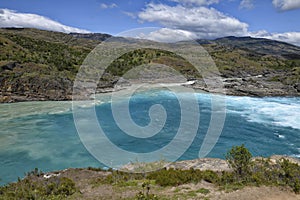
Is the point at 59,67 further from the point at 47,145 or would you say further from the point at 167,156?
the point at 167,156

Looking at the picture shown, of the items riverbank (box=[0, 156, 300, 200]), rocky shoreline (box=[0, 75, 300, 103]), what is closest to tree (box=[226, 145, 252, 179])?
riverbank (box=[0, 156, 300, 200])

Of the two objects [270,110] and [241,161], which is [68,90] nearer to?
[270,110]

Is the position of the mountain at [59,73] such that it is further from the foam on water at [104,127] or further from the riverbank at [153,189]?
the riverbank at [153,189]

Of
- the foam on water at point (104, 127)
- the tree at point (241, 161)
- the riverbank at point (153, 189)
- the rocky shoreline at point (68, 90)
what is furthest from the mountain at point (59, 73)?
the tree at point (241, 161)

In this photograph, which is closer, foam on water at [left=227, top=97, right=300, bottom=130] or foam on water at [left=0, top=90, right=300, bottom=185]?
foam on water at [left=0, top=90, right=300, bottom=185]

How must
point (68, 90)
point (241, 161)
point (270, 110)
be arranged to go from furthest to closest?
point (68, 90) < point (270, 110) < point (241, 161)

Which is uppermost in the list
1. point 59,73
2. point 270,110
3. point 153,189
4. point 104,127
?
point 59,73

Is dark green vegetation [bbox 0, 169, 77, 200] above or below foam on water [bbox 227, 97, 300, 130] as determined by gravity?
below

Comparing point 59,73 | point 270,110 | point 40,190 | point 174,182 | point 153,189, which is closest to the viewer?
point 40,190

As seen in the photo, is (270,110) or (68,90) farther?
(68,90)

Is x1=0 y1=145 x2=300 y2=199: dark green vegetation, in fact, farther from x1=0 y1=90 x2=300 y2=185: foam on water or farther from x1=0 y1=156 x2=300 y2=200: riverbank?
x1=0 y1=90 x2=300 y2=185: foam on water

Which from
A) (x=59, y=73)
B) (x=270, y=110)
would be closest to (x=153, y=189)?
(x=270, y=110)

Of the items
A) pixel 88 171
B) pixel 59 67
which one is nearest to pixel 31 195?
pixel 88 171

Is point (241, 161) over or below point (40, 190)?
over
